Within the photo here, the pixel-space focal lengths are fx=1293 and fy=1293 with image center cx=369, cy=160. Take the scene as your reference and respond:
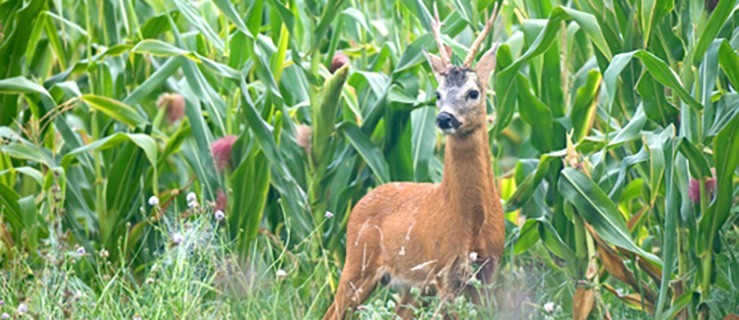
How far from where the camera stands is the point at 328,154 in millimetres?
6020

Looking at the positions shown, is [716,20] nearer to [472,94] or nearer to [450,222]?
[472,94]

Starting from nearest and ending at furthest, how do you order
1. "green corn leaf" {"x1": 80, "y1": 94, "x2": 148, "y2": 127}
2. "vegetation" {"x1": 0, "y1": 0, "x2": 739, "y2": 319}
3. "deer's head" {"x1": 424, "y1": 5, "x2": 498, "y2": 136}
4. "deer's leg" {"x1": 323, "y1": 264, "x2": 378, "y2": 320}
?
"deer's head" {"x1": 424, "y1": 5, "x2": 498, "y2": 136} < "vegetation" {"x1": 0, "y1": 0, "x2": 739, "y2": 319} < "deer's leg" {"x1": 323, "y1": 264, "x2": 378, "y2": 320} < "green corn leaf" {"x1": 80, "y1": 94, "x2": 148, "y2": 127}

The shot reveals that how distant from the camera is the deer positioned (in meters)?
4.81

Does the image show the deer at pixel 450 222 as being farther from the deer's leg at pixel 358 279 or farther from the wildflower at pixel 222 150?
the wildflower at pixel 222 150

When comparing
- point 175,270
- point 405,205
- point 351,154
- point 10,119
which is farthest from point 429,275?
point 10,119

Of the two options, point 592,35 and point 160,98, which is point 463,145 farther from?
point 160,98

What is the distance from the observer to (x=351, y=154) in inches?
240

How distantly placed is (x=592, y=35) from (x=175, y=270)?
5.74ft

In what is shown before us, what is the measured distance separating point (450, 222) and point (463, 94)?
1.69ft

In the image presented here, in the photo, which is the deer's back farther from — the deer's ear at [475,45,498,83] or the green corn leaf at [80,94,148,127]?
the green corn leaf at [80,94,148,127]

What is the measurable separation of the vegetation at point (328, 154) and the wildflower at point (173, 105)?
0.06 ft

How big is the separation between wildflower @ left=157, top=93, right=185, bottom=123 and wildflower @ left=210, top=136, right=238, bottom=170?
0.85m

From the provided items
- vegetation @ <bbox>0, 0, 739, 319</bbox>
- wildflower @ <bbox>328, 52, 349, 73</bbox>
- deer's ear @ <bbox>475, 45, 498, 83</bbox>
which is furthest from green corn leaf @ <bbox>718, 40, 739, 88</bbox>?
wildflower @ <bbox>328, 52, 349, 73</bbox>

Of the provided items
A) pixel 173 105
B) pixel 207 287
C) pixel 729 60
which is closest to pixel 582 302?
pixel 729 60
